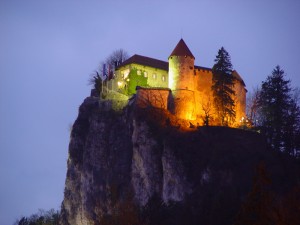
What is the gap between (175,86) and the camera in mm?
59656

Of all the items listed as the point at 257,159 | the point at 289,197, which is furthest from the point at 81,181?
the point at 289,197

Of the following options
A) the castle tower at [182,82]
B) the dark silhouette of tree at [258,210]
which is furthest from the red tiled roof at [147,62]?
the dark silhouette of tree at [258,210]

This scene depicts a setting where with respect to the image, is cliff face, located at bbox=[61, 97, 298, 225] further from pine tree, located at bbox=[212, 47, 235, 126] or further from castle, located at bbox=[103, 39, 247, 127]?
pine tree, located at bbox=[212, 47, 235, 126]

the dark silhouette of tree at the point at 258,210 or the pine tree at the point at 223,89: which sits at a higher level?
the pine tree at the point at 223,89

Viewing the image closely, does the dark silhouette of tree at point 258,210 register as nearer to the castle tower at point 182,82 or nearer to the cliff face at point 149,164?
the cliff face at point 149,164

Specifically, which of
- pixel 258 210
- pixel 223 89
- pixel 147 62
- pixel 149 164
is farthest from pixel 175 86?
pixel 258 210

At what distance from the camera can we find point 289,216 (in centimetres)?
3250

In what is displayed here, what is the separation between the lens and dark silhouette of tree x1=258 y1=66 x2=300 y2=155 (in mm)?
53656

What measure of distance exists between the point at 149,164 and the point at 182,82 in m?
13.7

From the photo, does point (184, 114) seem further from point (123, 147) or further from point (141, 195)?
point (141, 195)

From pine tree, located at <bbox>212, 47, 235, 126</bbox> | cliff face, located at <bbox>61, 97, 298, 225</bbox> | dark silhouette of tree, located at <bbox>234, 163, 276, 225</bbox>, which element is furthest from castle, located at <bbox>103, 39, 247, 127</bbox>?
dark silhouette of tree, located at <bbox>234, 163, 276, 225</bbox>

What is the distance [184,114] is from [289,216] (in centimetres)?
2733

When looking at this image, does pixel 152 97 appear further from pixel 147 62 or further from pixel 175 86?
pixel 147 62

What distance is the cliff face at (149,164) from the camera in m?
46.3
